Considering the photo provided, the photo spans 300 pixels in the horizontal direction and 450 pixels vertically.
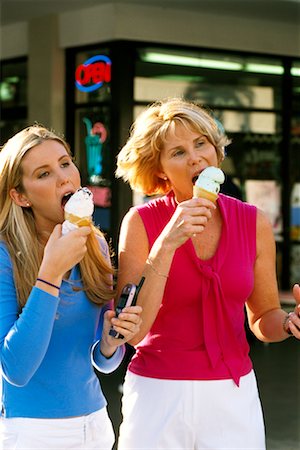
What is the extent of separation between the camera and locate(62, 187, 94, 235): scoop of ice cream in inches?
89.7

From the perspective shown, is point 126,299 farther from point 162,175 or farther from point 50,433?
point 162,175

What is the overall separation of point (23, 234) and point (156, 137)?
0.60m

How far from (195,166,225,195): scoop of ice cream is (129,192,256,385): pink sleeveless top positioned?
0.27 meters

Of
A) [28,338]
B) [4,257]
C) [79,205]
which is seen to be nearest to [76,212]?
[79,205]

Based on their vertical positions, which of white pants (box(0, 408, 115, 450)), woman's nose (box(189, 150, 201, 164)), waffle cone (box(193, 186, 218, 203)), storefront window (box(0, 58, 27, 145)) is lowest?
white pants (box(0, 408, 115, 450))

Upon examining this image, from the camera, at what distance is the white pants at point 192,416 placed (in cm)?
258

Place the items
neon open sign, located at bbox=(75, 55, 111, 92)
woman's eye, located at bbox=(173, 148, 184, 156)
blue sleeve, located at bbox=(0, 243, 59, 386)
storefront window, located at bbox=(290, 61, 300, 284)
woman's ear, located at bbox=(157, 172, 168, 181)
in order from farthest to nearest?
storefront window, located at bbox=(290, 61, 300, 284) → neon open sign, located at bbox=(75, 55, 111, 92) → woman's ear, located at bbox=(157, 172, 168, 181) → woman's eye, located at bbox=(173, 148, 184, 156) → blue sleeve, located at bbox=(0, 243, 59, 386)

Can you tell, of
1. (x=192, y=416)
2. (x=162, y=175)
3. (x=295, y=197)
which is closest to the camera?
(x=192, y=416)

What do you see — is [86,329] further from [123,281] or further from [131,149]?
[131,149]

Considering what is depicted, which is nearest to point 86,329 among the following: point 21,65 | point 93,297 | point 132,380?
point 93,297

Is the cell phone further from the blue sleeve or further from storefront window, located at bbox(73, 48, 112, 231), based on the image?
storefront window, located at bbox(73, 48, 112, 231)

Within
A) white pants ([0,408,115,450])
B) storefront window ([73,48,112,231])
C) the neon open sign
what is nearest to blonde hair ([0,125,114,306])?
white pants ([0,408,115,450])

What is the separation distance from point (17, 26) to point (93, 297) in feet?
33.7

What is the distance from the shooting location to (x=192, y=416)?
8.44ft
